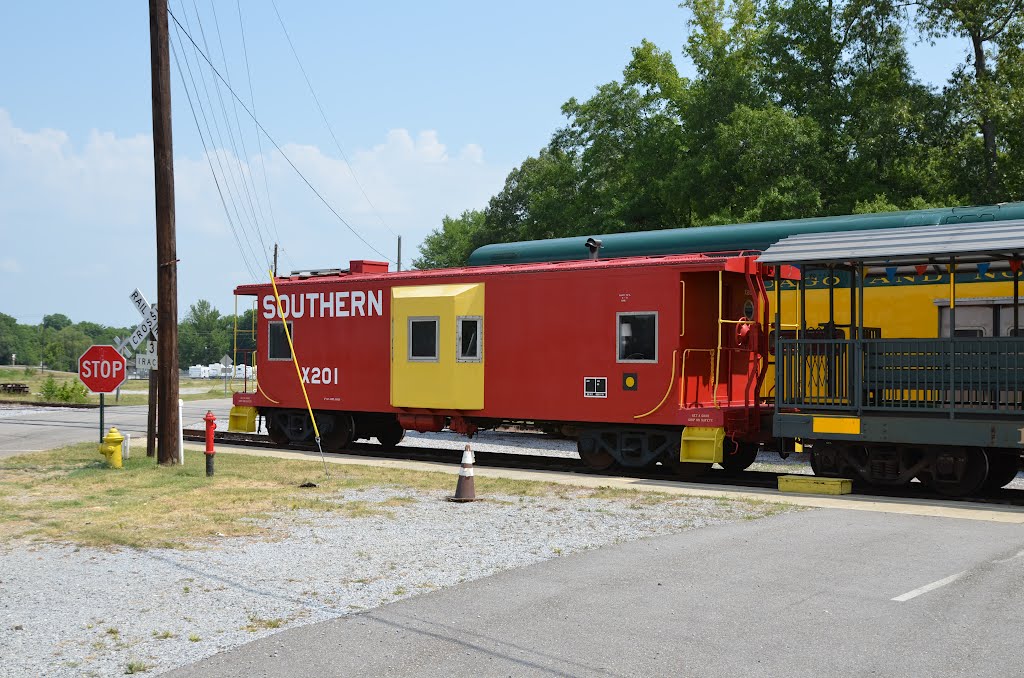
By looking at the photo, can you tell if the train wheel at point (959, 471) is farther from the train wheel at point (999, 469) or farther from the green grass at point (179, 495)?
the green grass at point (179, 495)

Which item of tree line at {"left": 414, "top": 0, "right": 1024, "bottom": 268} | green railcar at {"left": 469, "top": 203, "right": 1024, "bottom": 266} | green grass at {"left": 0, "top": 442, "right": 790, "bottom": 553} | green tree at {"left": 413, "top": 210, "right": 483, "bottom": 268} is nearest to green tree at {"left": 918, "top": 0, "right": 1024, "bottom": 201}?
tree line at {"left": 414, "top": 0, "right": 1024, "bottom": 268}

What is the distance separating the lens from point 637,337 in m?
16.4

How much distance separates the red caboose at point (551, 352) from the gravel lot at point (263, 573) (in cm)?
371

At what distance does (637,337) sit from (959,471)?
4.84 metres

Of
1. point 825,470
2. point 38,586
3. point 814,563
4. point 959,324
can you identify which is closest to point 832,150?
point 959,324

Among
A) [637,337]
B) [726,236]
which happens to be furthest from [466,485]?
[726,236]

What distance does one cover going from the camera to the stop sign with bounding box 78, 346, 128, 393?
55.5 ft

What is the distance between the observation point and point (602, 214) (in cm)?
4022

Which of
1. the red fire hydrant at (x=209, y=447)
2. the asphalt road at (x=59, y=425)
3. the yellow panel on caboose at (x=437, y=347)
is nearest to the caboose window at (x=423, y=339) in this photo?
the yellow panel on caboose at (x=437, y=347)

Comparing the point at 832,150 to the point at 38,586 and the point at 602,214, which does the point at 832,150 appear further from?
the point at 38,586

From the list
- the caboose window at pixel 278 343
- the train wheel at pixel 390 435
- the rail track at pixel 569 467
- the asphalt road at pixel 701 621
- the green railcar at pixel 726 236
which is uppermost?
the green railcar at pixel 726 236

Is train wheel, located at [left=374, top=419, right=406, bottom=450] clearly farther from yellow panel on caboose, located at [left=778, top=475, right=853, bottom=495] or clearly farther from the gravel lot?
yellow panel on caboose, located at [left=778, top=475, right=853, bottom=495]

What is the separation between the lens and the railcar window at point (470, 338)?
59.6ft

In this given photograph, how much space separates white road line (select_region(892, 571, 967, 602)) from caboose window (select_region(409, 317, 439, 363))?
11282 millimetres
